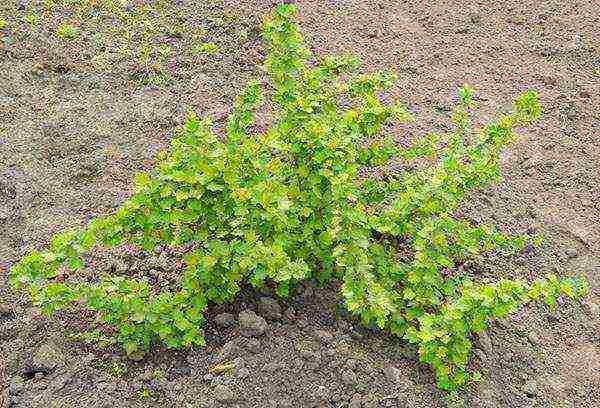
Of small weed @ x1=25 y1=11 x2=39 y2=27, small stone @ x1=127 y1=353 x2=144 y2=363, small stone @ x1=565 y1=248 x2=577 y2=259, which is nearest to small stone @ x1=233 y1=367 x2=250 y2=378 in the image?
small stone @ x1=127 y1=353 x2=144 y2=363

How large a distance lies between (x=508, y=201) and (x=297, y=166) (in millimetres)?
1641

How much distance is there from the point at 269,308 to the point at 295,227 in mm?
434

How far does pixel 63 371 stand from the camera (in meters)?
3.02

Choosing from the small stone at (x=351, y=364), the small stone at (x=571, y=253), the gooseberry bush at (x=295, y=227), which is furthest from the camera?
the small stone at (x=571, y=253)

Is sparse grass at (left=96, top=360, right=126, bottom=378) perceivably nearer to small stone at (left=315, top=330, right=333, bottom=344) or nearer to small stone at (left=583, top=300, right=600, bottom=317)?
small stone at (left=315, top=330, right=333, bottom=344)

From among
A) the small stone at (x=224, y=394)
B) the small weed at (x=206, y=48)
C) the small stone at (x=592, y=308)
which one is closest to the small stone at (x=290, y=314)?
the small stone at (x=224, y=394)

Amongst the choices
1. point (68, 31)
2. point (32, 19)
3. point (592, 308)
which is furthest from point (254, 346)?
point (32, 19)

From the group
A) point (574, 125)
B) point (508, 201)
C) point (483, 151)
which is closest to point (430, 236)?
point (483, 151)

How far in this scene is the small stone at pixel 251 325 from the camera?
3.07 metres

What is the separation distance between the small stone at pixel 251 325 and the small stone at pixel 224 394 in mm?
245

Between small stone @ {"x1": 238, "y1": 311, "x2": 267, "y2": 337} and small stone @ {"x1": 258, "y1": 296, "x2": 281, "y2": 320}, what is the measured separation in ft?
0.23

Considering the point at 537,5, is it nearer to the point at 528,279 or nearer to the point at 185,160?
the point at 528,279

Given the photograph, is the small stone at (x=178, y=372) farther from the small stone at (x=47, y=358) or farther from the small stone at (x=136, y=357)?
the small stone at (x=47, y=358)

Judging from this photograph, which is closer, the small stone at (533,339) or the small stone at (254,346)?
the small stone at (254,346)
